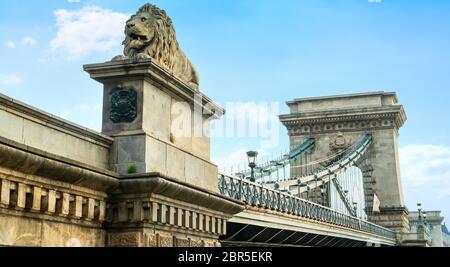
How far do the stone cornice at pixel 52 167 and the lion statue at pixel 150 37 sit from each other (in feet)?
7.80

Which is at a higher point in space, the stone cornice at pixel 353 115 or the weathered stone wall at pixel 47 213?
the stone cornice at pixel 353 115

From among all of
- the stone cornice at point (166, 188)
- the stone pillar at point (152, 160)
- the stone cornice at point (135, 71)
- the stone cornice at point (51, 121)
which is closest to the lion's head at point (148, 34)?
the stone cornice at point (135, 71)

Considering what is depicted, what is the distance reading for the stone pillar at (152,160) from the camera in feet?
36.5

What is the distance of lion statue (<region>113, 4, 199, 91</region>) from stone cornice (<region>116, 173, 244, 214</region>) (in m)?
2.18

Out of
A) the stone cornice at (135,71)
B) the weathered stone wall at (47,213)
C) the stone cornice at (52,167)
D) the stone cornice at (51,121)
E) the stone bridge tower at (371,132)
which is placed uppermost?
the stone bridge tower at (371,132)

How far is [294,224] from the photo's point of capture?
1121 inches

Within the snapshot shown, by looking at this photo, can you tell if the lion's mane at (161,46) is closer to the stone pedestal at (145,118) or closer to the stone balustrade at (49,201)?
the stone pedestal at (145,118)

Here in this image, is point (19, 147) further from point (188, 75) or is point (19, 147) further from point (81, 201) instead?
point (188, 75)

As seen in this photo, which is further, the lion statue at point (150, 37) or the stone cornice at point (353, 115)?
the stone cornice at point (353, 115)

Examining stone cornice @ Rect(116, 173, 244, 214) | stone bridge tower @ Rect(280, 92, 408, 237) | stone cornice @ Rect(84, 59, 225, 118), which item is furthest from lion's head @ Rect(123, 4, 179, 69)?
stone bridge tower @ Rect(280, 92, 408, 237)

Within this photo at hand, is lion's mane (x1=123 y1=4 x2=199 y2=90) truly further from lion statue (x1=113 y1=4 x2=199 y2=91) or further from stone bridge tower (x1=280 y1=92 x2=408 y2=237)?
stone bridge tower (x1=280 y1=92 x2=408 y2=237)

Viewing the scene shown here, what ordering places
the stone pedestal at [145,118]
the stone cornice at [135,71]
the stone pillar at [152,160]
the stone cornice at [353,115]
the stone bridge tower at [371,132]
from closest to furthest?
the stone pillar at [152,160], the stone pedestal at [145,118], the stone cornice at [135,71], the stone bridge tower at [371,132], the stone cornice at [353,115]

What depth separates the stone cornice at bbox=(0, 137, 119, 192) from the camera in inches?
344
